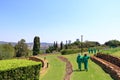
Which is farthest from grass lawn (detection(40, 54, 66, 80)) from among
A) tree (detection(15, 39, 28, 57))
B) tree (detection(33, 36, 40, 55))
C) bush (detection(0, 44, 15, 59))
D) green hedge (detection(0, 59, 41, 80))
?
tree (detection(15, 39, 28, 57))

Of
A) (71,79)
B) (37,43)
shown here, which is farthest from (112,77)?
(37,43)

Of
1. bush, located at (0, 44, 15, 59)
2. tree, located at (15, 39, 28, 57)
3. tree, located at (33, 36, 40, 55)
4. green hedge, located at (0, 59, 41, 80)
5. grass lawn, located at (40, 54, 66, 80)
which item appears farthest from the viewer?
tree, located at (15, 39, 28, 57)

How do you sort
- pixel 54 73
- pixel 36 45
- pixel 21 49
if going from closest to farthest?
1. pixel 54 73
2. pixel 36 45
3. pixel 21 49

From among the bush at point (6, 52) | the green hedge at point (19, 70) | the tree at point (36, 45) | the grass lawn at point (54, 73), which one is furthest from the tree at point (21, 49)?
the green hedge at point (19, 70)

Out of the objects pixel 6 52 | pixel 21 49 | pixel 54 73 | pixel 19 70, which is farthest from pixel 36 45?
pixel 19 70

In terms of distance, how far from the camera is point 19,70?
56.1 feet

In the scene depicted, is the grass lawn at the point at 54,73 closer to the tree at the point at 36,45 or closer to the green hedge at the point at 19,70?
the green hedge at the point at 19,70

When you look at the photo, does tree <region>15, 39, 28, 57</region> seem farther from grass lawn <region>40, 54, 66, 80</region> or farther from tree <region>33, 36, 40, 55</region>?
grass lawn <region>40, 54, 66, 80</region>

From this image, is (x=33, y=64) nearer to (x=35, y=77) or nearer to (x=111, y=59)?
(x=35, y=77)

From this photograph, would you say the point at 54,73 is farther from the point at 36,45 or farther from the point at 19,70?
the point at 36,45

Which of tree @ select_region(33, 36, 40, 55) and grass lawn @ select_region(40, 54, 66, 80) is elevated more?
tree @ select_region(33, 36, 40, 55)

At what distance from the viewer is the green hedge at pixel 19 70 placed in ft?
51.4

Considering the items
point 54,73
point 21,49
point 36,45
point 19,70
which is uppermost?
point 36,45

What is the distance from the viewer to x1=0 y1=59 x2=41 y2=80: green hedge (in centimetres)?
1568
